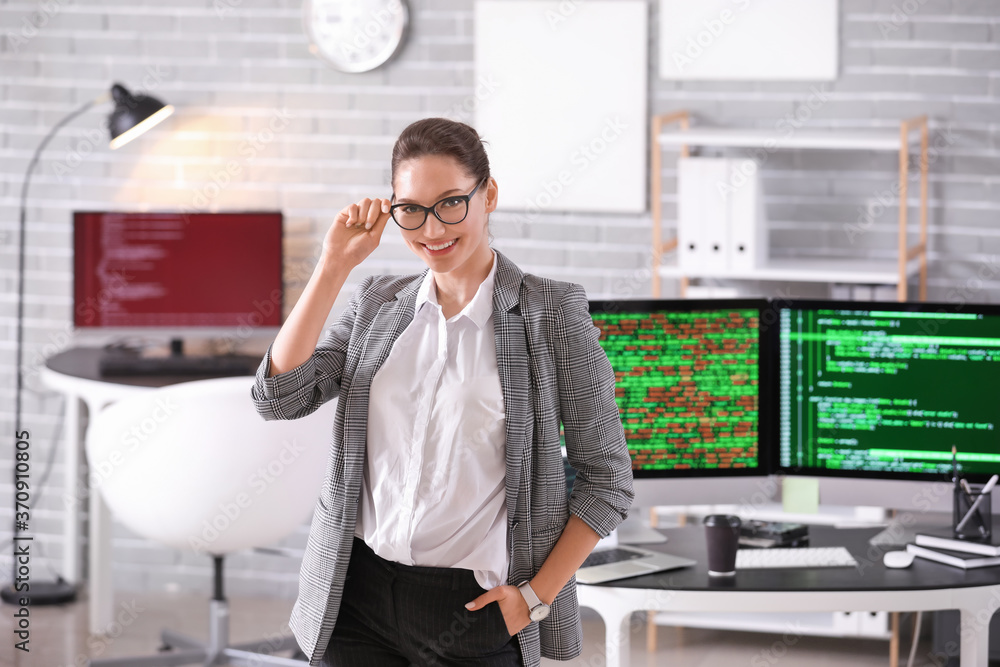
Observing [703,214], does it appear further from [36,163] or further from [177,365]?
[36,163]

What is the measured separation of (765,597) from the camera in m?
1.95

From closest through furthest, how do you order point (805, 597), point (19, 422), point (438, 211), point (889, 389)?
1. point (438, 211)
2. point (805, 597)
3. point (889, 389)
4. point (19, 422)

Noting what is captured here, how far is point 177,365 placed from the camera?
3.41 meters

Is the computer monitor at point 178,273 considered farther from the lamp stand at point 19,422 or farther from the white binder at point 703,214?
the white binder at point 703,214

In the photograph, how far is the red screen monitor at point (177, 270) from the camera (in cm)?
362

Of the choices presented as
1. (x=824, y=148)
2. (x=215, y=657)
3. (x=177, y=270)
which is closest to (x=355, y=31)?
(x=177, y=270)

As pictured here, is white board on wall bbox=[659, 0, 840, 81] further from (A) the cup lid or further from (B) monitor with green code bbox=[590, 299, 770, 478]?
(A) the cup lid

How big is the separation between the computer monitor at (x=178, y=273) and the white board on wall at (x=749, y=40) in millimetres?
1380

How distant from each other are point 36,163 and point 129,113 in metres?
0.56

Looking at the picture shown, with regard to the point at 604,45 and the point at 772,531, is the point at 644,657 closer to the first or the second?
the point at 772,531

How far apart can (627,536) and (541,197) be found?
1.60m

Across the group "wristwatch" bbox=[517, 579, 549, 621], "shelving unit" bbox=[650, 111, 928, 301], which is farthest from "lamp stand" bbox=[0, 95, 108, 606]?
"wristwatch" bbox=[517, 579, 549, 621]

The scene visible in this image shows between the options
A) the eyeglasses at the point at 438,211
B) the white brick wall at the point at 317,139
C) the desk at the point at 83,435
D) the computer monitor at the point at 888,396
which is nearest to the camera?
the eyeglasses at the point at 438,211

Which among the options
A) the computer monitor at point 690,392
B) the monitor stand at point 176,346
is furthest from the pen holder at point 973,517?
the monitor stand at point 176,346
